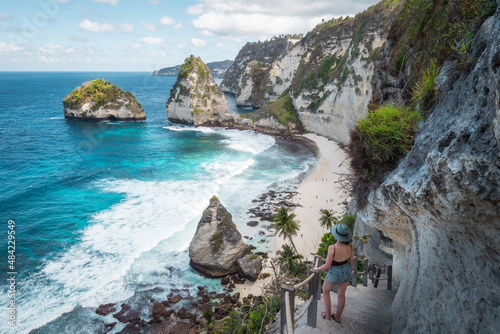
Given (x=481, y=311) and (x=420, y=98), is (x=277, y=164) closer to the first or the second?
(x=420, y=98)

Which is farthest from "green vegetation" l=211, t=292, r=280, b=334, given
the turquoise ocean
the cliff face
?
the cliff face

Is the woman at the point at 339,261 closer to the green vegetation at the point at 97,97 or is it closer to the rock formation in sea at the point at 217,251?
the rock formation in sea at the point at 217,251

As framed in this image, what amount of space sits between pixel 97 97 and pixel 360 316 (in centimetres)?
8322

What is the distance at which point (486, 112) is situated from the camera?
4.20 metres

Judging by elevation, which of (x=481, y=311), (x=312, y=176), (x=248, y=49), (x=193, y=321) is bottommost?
(x=193, y=321)

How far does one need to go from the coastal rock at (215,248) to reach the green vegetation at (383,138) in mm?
13551

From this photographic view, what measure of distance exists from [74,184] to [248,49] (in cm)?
13740

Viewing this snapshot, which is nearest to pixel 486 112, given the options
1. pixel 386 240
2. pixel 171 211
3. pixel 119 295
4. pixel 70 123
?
pixel 386 240

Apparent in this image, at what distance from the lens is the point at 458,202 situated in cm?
444

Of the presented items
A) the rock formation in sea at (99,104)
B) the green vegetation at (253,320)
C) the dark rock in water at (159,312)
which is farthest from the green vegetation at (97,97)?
Result: the green vegetation at (253,320)

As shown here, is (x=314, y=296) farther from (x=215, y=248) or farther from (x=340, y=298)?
(x=215, y=248)

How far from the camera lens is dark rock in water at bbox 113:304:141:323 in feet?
54.1

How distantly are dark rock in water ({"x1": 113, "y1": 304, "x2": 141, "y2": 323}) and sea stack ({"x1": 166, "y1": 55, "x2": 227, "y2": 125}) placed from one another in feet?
200

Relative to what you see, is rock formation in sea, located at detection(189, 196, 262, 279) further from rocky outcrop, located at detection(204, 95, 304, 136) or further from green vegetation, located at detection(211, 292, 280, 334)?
rocky outcrop, located at detection(204, 95, 304, 136)
